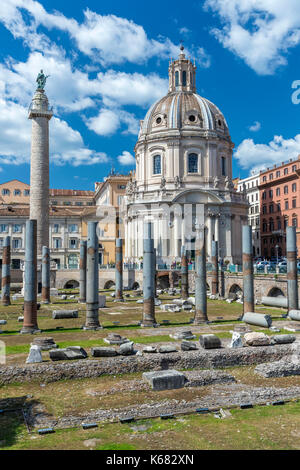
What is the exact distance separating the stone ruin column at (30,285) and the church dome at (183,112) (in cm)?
4182

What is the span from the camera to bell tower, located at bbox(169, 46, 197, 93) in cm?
6488

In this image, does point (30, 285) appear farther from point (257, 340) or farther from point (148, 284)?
point (257, 340)

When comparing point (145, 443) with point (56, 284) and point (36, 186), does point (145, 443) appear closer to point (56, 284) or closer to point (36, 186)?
point (36, 186)

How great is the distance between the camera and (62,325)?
2177 cm

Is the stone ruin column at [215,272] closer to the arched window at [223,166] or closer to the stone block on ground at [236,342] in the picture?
the stone block on ground at [236,342]

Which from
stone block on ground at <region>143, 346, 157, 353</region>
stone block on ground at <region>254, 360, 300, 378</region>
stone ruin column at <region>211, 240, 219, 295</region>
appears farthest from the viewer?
stone ruin column at <region>211, 240, 219, 295</region>

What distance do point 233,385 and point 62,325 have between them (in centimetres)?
1193

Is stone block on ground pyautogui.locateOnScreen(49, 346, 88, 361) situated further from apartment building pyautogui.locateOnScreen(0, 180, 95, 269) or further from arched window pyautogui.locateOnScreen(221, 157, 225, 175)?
apartment building pyautogui.locateOnScreen(0, 180, 95, 269)

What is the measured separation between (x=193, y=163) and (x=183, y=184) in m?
3.76

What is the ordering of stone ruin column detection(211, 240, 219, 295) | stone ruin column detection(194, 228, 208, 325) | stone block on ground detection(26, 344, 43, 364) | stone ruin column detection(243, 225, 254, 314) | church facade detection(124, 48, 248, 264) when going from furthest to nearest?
church facade detection(124, 48, 248, 264) < stone ruin column detection(211, 240, 219, 295) < stone ruin column detection(243, 225, 254, 314) < stone ruin column detection(194, 228, 208, 325) < stone block on ground detection(26, 344, 43, 364)

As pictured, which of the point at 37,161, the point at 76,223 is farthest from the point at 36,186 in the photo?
the point at 76,223

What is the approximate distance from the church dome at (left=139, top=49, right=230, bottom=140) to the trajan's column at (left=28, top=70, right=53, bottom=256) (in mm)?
21389

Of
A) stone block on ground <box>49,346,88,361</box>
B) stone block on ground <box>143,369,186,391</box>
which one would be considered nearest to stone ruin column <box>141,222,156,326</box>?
stone block on ground <box>49,346,88,361</box>

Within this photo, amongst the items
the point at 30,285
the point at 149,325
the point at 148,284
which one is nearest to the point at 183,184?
the point at 148,284
